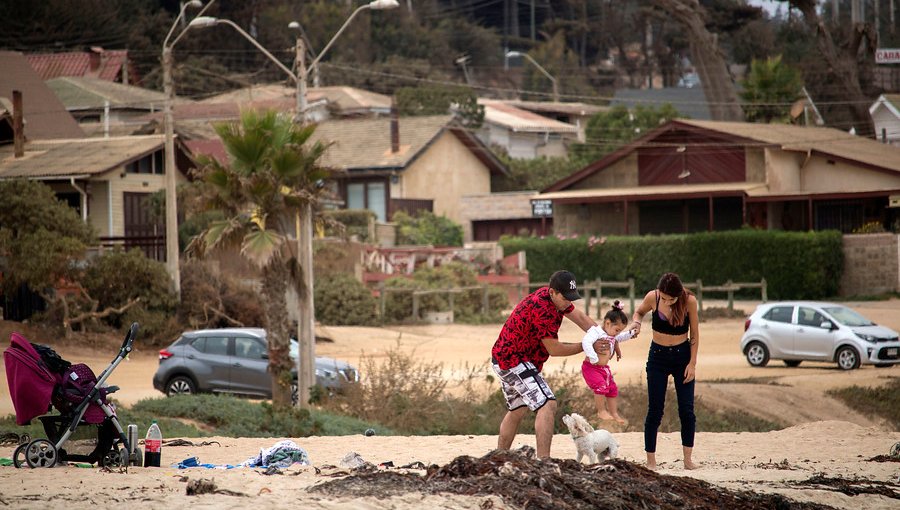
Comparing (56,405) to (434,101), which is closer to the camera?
(56,405)

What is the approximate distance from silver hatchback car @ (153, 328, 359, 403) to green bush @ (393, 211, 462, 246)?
28.4m

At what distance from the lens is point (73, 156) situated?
3859 cm

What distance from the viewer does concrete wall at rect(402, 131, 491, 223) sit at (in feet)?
192

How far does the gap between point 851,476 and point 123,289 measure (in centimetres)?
2379

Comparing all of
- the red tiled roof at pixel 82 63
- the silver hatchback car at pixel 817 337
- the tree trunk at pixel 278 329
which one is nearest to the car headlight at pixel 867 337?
the silver hatchback car at pixel 817 337

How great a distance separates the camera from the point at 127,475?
10594mm

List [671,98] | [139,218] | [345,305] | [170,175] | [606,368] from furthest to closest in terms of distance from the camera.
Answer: [671,98] < [139,218] < [345,305] < [170,175] < [606,368]

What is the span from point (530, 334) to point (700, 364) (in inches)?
752

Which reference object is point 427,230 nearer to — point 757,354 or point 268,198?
point 757,354

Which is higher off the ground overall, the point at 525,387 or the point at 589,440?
the point at 525,387

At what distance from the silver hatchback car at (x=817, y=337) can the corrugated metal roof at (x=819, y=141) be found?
56.9 ft

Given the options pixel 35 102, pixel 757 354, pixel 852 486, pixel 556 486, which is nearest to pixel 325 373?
pixel 757 354

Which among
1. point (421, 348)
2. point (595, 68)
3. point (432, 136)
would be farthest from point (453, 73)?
point (421, 348)

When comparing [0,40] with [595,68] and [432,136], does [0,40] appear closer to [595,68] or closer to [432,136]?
[432,136]
